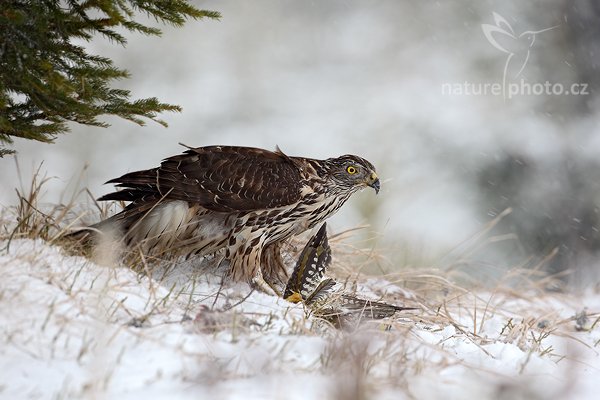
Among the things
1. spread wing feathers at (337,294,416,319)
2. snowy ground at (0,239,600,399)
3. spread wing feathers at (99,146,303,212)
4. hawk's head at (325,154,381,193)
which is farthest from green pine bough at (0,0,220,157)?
spread wing feathers at (337,294,416,319)

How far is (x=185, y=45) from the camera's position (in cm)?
1716

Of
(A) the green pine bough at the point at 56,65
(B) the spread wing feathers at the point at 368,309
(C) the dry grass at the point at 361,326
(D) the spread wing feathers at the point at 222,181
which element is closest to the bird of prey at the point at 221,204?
(D) the spread wing feathers at the point at 222,181

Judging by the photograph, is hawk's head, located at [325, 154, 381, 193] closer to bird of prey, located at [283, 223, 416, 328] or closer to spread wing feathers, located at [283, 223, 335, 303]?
bird of prey, located at [283, 223, 416, 328]

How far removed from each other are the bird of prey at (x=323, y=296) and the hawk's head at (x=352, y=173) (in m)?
0.39

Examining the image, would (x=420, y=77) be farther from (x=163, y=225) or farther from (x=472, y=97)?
(x=163, y=225)

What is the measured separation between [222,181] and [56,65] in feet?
3.86

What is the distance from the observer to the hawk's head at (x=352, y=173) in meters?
4.68

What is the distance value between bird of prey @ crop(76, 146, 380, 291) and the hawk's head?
0.10m

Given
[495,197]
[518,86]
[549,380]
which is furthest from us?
[518,86]

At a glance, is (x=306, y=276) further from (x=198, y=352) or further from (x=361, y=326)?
(x=198, y=352)

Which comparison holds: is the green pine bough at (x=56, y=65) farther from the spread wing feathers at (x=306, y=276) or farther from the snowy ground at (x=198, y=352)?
the spread wing feathers at (x=306, y=276)

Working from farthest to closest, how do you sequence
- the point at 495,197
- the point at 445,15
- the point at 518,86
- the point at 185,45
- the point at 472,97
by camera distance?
the point at 185,45
the point at 445,15
the point at 472,97
the point at 518,86
the point at 495,197

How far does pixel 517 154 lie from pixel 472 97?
3.73 metres

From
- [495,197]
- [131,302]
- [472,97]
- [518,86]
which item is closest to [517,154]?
[495,197]
